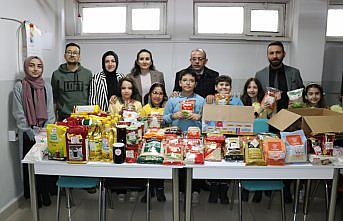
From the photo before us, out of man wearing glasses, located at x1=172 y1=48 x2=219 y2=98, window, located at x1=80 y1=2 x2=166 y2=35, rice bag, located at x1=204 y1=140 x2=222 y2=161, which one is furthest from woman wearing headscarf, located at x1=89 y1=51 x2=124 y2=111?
rice bag, located at x1=204 y1=140 x2=222 y2=161

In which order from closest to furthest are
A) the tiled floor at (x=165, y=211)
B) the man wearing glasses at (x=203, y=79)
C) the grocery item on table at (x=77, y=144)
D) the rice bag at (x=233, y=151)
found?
the grocery item on table at (x=77, y=144), the rice bag at (x=233, y=151), the tiled floor at (x=165, y=211), the man wearing glasses at (x=203, y=79)

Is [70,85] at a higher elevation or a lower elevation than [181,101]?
higher

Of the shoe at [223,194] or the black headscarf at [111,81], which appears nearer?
the shoe at [223,194]

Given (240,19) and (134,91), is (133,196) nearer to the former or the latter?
(134,91)

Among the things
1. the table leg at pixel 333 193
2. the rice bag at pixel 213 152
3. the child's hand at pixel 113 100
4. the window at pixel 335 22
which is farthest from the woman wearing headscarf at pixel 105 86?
the window at pixel 335 22

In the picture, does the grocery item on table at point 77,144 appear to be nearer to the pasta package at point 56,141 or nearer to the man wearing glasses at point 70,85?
the pasta package at point 56,141

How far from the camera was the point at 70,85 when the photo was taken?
131 inches

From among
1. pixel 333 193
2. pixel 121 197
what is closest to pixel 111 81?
pixel 121 197

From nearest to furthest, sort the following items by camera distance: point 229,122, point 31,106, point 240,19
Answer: point 229,122 → point 31,106 → point 240,19

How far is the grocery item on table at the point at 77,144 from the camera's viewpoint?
2.01m

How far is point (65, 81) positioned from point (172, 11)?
1.69 metres

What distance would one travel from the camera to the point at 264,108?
2869 mm

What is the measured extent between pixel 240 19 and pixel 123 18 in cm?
158

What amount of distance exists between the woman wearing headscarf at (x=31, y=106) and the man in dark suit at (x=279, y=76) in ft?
7.13
